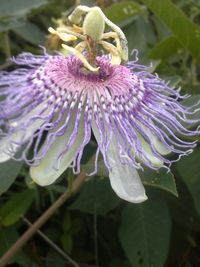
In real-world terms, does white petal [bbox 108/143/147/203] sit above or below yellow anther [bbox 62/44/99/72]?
below

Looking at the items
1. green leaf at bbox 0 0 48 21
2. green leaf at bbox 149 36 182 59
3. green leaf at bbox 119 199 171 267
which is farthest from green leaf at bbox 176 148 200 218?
green leaf at bbox 0 0 48 21

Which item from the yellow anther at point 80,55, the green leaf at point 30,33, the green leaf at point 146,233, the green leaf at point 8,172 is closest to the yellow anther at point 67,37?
the yellow anther at point 80,55

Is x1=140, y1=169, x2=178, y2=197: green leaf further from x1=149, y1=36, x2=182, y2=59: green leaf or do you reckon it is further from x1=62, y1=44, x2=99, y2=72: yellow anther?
x1=149, y1=36, x2=182, y2=59: green leaf

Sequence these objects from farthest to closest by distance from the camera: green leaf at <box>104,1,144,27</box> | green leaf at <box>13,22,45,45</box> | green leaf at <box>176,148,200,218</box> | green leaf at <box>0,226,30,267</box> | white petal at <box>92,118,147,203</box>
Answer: green leaf at <box>13,22,45,45</box>
green leaf at <box>104,1,144,27</box>
green leaf at <box>0,226,30,267</box>
green leaf at <box>176,148,200,218</box>
white petal at <box>92,118,147,203</box>

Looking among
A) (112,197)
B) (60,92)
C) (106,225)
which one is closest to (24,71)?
(60,92)

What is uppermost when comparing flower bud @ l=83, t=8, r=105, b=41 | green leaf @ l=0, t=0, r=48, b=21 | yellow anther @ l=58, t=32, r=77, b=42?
flower bud @ l=83, t=8, r=105, b=41

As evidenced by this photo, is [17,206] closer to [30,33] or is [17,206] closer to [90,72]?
[90,72]

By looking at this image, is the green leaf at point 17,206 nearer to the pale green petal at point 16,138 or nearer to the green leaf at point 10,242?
the green leaf at point 10,242
